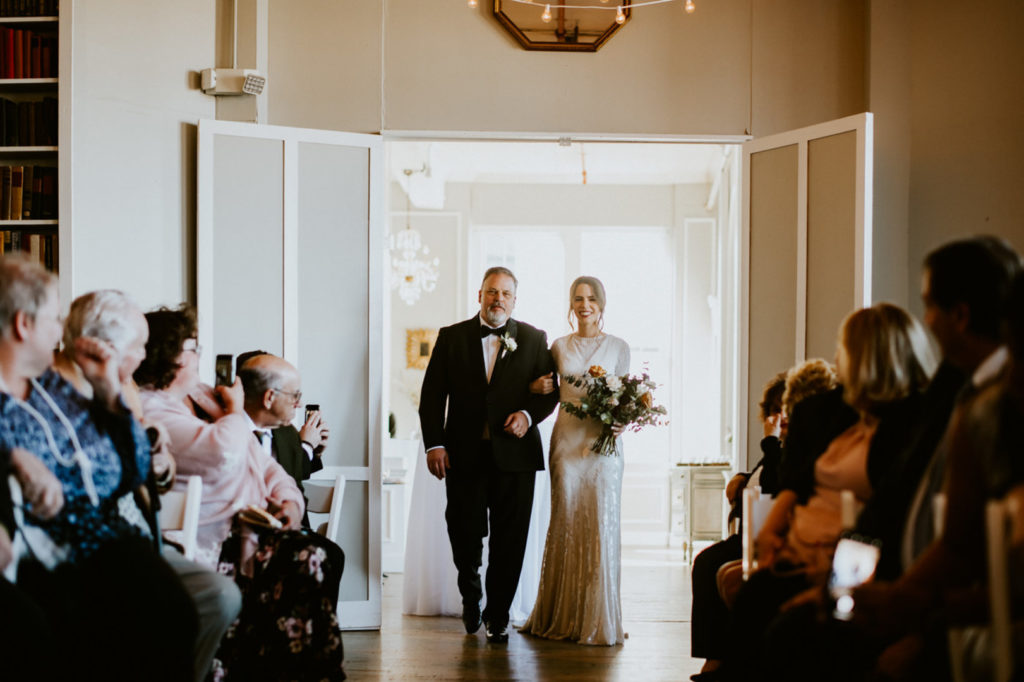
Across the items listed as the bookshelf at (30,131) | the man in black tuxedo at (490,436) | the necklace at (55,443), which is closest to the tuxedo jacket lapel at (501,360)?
the man in black tuxedo at (490,436)

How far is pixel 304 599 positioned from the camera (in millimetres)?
3164

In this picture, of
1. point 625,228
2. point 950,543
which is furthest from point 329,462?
point 625,228

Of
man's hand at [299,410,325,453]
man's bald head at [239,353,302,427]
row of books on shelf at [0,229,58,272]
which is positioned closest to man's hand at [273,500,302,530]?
man's bald head at [239,353,302,427]

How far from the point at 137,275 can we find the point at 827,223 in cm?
333

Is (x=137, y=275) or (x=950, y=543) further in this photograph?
(x=137, y=275)

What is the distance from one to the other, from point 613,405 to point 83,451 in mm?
2781

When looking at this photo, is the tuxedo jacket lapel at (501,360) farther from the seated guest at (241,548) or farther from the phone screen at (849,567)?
the phone screen at (849,567)

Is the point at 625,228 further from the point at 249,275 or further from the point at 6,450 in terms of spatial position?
the point at 6,450

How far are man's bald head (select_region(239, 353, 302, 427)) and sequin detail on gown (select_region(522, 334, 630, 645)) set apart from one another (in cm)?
166

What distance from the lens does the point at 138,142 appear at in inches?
191

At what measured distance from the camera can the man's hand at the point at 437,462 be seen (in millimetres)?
4871

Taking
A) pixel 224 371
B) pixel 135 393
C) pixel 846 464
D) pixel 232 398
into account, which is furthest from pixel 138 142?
pixel 846 464

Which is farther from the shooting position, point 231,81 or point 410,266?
point 410,266

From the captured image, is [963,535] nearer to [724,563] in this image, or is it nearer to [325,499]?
[724,563]
